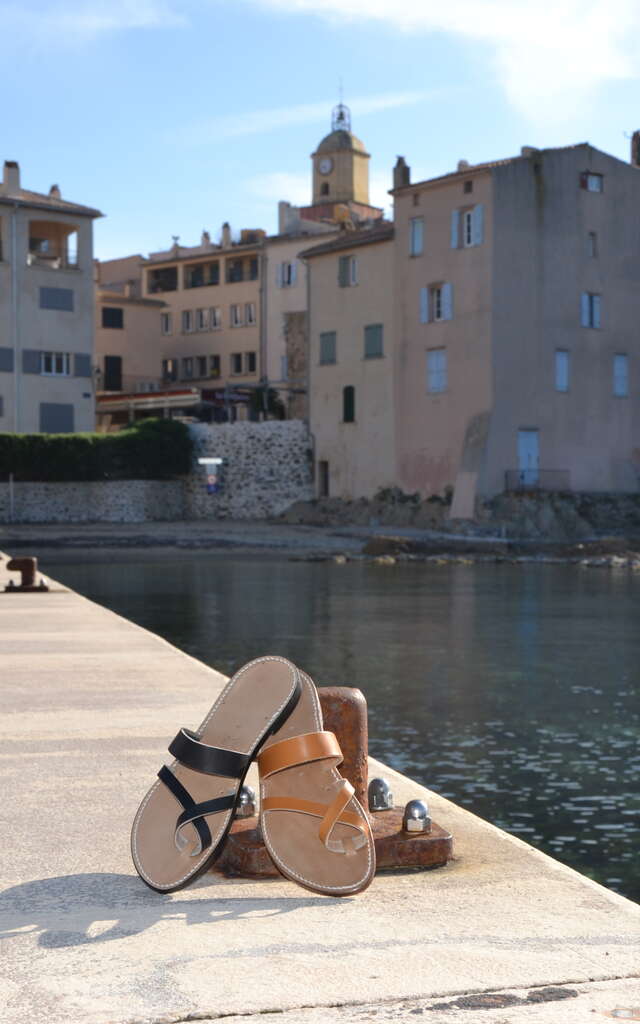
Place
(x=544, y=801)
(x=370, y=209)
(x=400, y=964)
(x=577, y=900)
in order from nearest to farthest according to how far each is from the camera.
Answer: (x=400, y=964)
(x=577, y=900)
(x=544, y=801)
(x=370, y=209)

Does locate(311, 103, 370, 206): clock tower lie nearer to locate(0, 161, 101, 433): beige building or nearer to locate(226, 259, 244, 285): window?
locate(226, 259, 244, 285): window

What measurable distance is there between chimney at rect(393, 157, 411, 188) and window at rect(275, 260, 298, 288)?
15536 mm

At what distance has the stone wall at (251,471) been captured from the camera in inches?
2355

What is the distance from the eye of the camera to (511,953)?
434cm

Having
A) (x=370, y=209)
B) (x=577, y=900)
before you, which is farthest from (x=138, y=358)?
(x=577, y=900)

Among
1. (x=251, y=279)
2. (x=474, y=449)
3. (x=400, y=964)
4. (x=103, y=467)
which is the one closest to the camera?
(x=400, y=964)

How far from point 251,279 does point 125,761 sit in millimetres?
69457

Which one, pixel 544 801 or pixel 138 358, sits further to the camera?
pixel 138 358

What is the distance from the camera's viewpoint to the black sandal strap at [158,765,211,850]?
16.2 ft

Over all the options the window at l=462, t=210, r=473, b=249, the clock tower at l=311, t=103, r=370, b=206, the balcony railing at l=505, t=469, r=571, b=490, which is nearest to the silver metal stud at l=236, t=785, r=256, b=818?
the balcony railing at l=505, t=469, r=571, b=490

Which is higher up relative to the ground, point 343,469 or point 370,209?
point 370,209

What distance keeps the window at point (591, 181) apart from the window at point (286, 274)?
21320mm

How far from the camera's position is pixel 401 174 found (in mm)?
56594

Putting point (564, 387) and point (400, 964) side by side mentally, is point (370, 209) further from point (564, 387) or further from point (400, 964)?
point (400, 964)
